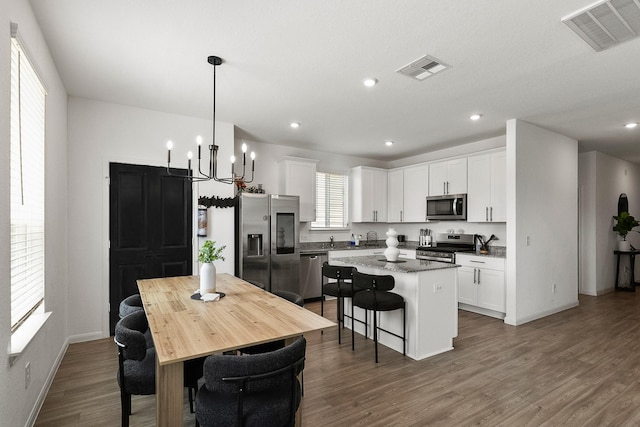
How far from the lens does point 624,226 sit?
6.66 m

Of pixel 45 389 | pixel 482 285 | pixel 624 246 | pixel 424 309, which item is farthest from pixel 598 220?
pixel 45 389

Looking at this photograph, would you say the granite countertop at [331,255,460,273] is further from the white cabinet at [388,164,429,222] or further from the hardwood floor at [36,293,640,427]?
the white cabinet at [388,164,429,222]

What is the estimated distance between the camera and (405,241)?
7102mm

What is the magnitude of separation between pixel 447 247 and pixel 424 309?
2.88 meters

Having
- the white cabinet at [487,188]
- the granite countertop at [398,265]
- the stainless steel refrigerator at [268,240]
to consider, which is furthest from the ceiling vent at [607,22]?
the stainless steel refrigerator at [268,240]

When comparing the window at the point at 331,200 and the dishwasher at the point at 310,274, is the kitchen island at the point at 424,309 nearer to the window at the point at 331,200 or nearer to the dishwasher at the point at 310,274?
the dishwasher at the point at 310,274

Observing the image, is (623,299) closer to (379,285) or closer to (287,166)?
(379,285)

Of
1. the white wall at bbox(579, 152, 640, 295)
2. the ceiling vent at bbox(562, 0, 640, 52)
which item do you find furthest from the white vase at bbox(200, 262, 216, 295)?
the white wall at bbox(579, 152, 640, 295)

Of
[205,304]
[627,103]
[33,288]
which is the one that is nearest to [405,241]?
[627,103]

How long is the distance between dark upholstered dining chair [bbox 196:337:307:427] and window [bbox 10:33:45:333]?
1476mm

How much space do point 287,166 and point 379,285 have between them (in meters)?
3.22

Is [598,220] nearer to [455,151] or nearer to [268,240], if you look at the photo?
[455,151]

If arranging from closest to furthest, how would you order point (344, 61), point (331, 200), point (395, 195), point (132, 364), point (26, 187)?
point (132, 364) → point (26, 187) → point (344, 61) → point (331, 200) → point (395, 195)

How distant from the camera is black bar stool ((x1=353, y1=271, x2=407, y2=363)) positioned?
10.5 ft
